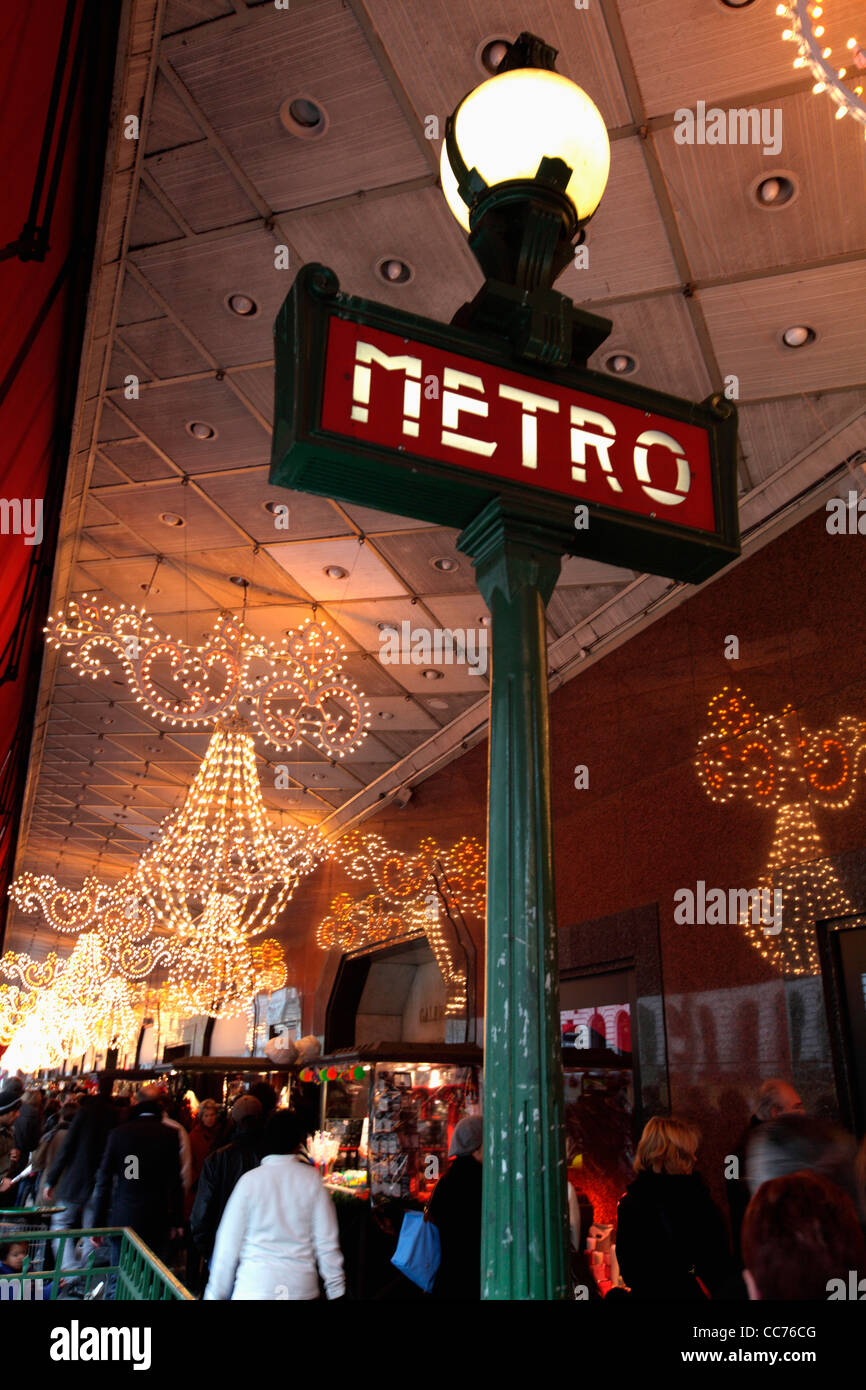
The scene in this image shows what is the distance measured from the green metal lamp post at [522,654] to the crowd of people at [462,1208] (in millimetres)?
384

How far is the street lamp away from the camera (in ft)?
5.08

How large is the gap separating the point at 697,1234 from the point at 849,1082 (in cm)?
248

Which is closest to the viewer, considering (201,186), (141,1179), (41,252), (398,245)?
(41,252)

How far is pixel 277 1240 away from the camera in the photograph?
2.95 metres

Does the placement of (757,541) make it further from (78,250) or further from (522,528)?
(522,528)

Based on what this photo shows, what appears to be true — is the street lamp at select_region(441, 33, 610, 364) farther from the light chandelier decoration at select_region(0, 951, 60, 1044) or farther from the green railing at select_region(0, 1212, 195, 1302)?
the light chandelier decoration at select_region(0, 951, 60, 1044)

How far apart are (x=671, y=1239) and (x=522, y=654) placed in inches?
88.5

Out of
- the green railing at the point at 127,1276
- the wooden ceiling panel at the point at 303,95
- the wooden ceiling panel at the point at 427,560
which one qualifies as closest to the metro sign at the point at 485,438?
the green railing at the point at 127,1276

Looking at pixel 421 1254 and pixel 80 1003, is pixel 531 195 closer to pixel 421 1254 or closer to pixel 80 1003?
pixel 421 1254

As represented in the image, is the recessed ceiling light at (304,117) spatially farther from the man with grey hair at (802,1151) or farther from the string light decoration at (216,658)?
the man with grey hair at (802,1151)

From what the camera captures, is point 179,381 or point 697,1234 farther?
point 179,381

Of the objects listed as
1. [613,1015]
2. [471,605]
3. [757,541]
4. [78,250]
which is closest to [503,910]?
[78,250]

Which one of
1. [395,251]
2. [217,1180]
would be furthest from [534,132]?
[217,1180]

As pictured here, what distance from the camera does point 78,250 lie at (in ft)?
13.8
